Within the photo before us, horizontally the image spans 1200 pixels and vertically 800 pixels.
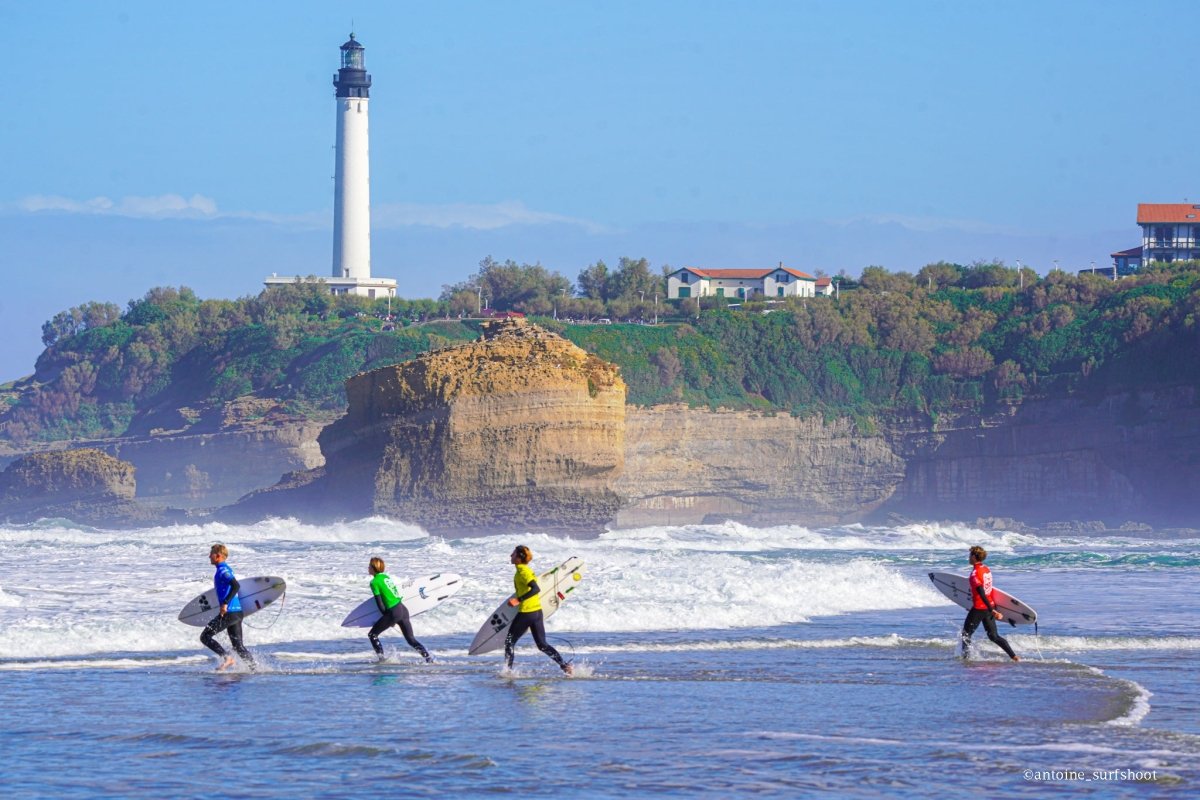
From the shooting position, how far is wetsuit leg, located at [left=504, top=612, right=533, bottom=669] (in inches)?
649

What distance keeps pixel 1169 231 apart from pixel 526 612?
92.8 metres

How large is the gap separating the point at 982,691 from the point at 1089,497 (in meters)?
55.9

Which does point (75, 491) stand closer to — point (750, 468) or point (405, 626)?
point (750, 468)

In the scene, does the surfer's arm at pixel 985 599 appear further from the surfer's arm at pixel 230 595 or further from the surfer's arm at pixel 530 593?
the surfer's arm at pixel 230 595

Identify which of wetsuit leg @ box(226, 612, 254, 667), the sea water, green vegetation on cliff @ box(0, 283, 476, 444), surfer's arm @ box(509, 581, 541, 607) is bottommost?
the sea water

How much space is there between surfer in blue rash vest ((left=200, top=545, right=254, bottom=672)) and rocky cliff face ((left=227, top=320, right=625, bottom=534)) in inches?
1207

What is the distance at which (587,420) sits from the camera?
49.0 meters

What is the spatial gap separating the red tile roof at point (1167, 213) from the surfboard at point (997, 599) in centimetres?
8636

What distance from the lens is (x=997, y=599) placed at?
19.7m

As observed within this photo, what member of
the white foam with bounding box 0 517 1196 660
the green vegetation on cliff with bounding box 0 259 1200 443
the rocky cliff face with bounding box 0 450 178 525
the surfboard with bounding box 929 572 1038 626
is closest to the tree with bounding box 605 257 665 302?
the green vegetation on cliff with bounding box 0 259 1200 443

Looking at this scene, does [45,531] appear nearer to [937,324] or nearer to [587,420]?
[587,420]

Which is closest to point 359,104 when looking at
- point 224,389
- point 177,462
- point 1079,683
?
point 224,389

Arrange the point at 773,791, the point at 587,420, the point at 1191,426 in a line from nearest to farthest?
the point at 773,791 < the point at 587,420 < the point at 1191,426

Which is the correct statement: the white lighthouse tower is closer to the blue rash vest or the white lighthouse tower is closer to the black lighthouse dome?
the black lighthouse dome
